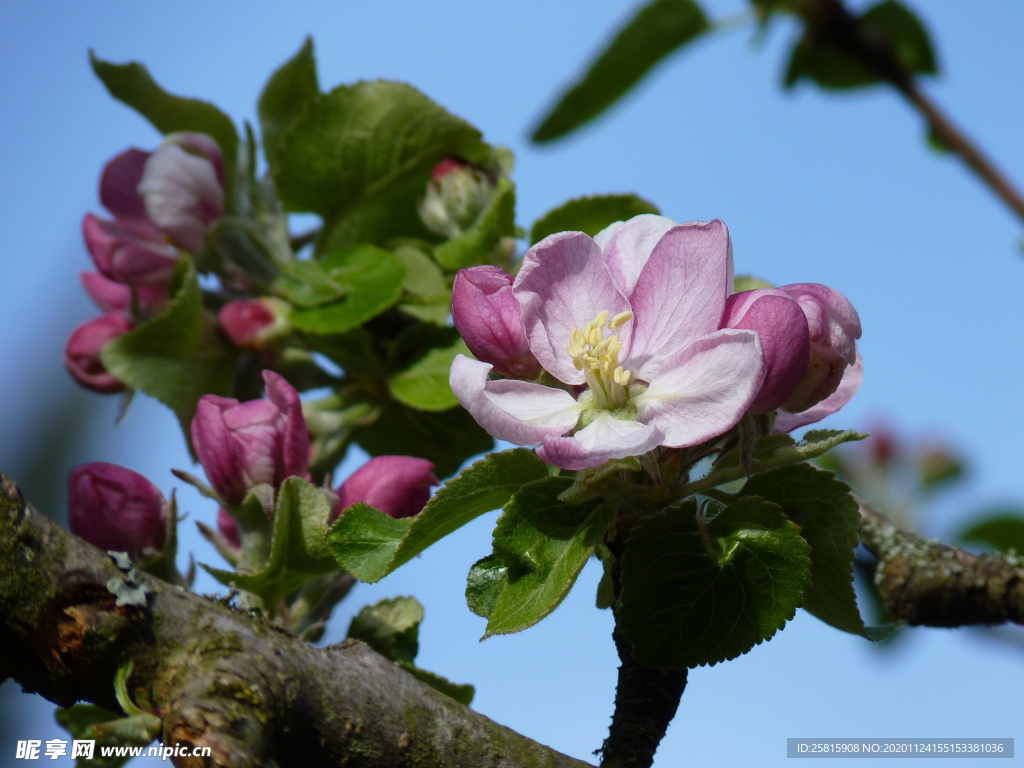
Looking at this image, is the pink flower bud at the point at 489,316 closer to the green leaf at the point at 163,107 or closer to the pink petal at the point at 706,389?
the pink petal at the point at 706,389

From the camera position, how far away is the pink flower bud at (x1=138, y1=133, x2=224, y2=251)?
147 centimetres

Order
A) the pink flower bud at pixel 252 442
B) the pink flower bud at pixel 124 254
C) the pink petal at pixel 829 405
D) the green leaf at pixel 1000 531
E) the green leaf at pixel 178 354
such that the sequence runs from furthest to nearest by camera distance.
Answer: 1. the green leaf at pixel 1000 531
2. the pink flower bud at pixel 124 254
3. the green leaf at pixel 178 354
4. the pink flower bud at pixel 252 442
5. the pink petal at pixel 829 405

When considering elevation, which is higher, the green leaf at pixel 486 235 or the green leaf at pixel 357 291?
the green leaf at pixel 486 235

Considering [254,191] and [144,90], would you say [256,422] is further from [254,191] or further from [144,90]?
[144,90]

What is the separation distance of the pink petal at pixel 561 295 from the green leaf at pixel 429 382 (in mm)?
452

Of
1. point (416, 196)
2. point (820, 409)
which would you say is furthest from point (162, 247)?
point (820, 409)

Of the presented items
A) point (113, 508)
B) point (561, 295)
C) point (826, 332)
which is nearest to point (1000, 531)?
point (826, 332)

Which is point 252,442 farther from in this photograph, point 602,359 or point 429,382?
point 602,359

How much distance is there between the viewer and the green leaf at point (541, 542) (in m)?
0.86

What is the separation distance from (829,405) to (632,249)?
263 mm

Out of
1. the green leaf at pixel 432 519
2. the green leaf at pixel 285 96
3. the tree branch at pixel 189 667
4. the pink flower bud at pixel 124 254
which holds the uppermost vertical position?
the green leaf at pixel 285 96

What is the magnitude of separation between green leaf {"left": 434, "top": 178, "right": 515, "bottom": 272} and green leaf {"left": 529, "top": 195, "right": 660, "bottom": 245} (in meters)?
0.09

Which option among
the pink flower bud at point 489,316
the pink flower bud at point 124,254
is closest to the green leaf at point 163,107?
the pink flower bud at point 124,254

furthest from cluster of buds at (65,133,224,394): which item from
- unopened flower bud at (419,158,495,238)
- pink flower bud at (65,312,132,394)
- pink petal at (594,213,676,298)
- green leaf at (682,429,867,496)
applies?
green leaf at (682,429,867,496)
